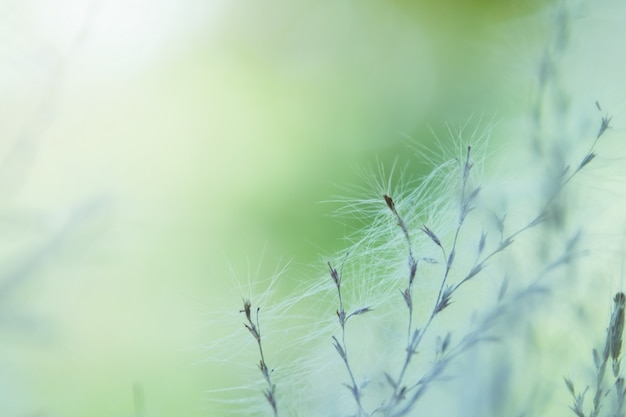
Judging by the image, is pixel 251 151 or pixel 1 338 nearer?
pixel 1 338

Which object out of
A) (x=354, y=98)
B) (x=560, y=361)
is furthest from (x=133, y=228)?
(x=560, y=361)

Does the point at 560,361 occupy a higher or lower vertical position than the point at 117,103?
lower

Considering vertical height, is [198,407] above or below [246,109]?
below

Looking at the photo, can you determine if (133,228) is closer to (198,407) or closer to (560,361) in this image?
(198,407)

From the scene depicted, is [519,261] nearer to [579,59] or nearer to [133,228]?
[579,59]

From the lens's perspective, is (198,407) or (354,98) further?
(354,98)

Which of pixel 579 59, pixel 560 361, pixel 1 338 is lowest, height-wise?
pixel 560 361
